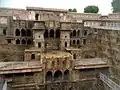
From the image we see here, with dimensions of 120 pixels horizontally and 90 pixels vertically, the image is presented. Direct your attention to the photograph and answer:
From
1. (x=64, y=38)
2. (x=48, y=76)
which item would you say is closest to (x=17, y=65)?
(x=48, y=76)

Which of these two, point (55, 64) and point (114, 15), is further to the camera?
point (114, 15)

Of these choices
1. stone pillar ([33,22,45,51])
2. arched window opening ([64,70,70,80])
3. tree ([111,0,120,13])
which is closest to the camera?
arched window opening ([64,70,70,80])

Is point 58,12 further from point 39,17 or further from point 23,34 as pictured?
point 23,34

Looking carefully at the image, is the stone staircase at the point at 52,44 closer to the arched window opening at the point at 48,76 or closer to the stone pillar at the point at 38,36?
the stone pillar at the point at 38,36

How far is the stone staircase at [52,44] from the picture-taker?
26.9m

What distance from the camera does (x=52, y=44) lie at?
27.2m

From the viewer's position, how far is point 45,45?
26.8 metres

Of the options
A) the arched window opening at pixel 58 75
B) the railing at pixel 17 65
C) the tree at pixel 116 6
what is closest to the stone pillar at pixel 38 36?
the railing at pixel 17 65

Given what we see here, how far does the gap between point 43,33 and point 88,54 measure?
31.2ft

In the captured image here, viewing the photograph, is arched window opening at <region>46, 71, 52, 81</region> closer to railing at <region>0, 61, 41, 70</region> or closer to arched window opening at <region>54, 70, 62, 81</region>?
arched window opening at <region>54, 70, 62, 81</region>

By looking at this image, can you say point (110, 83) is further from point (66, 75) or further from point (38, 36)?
point (38, 36)

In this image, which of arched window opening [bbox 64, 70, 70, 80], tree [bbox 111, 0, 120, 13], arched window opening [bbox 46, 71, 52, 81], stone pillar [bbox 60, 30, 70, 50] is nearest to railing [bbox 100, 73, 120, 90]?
arched window opening [bbox 64, 70, 70, 80]

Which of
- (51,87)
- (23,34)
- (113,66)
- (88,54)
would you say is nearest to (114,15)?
(88,54)

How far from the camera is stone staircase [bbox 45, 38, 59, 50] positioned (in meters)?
26.9
